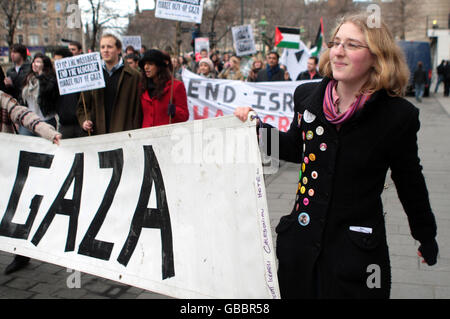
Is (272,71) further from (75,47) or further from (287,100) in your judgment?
(75,47)

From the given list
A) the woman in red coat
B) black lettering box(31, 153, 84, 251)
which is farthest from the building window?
black lettering box(31, 153, 84, 251)

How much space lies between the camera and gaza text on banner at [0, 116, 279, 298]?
249 centimetres

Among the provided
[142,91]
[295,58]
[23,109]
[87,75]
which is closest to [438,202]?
[142,91]

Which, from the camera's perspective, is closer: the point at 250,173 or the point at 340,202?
the point at 340,202

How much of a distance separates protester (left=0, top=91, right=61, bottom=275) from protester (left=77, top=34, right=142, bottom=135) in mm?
988

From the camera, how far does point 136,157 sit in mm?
3141

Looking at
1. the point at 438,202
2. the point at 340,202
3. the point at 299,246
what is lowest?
the point at 438,202

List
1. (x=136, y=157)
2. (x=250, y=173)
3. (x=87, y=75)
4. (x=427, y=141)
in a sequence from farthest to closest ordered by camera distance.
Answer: (x=427, y=141), (x=87, y=75), (x=136, y=157), (x=250, y=173)

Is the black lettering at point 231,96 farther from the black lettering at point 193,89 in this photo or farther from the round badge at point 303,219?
the round badge at point 303,219

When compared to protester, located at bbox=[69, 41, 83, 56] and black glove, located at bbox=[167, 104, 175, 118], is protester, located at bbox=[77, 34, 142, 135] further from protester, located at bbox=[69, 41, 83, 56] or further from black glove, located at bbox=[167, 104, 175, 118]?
protester, located at bbox=[69, 41, 83, 56]

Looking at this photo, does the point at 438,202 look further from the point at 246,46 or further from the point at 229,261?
the point at 246,46

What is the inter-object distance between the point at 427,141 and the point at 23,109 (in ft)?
30.9

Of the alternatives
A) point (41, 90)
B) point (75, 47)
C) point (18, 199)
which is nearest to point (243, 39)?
point (75, 47)

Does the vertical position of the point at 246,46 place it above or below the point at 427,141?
above
